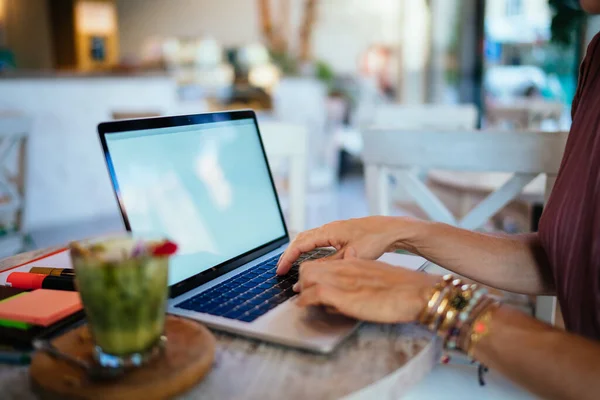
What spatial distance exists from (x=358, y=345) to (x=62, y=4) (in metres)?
8.36

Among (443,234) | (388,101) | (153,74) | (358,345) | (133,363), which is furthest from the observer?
(388,101)

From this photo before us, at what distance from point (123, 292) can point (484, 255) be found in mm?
603

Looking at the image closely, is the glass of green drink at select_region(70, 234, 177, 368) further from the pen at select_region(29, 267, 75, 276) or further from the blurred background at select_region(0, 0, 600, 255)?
the blurred background at select_region(0, 0, 600, 255)

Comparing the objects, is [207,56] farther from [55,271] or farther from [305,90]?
[55,271]

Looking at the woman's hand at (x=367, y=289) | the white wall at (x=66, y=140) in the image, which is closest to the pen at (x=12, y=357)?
the woman's hand at (x=367, y=289)

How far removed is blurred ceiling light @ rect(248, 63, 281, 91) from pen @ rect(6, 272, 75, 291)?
18.5ft

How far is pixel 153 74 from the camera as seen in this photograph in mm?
4652

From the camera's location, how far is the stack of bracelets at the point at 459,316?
62 cm

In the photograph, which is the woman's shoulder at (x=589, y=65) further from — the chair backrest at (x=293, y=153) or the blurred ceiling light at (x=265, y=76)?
the blurred ceiling light at (x=265, y=76)

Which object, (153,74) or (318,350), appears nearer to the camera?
(318,350)

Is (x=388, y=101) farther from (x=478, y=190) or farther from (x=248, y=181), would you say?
(x=248, y=181)

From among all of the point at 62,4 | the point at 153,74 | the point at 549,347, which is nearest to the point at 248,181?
the point at 549,347

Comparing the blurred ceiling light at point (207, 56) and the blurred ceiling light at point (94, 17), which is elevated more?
the blurred ceiling light at point (94, 17)

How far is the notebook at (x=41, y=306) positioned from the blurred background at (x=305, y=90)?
1000 mm
